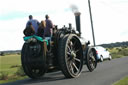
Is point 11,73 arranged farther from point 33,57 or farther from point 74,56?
point 74,56

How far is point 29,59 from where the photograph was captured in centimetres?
1109

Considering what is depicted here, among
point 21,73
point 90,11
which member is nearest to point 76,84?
point 21,73

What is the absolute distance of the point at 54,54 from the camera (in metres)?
11.2

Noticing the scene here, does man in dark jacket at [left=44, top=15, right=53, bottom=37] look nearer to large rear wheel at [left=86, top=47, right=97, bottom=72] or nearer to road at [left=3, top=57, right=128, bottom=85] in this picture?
road at [left=3, top=57, right=128, bottom=85]

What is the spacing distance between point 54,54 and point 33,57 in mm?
838

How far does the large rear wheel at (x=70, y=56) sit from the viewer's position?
35.3 feet

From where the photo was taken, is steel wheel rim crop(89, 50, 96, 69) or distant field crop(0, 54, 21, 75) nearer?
steel wheel rim crop(89, 50, 96, 69)

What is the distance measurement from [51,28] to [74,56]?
148 centimetres

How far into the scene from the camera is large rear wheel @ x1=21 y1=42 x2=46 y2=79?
35.2ft

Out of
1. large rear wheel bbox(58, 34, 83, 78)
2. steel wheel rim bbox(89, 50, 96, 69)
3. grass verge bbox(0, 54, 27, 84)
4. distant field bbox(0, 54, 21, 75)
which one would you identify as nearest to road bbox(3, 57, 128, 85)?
large rear wheel bbox(58, 34, 83, 78)

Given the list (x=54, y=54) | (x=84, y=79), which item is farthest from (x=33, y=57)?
(x=84, y=79)

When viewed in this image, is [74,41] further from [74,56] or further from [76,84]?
[76,84]

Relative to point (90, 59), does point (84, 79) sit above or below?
below

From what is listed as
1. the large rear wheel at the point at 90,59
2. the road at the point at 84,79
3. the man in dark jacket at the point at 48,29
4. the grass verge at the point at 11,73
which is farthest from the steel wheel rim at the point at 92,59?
the grass verge at the point at 11,73
